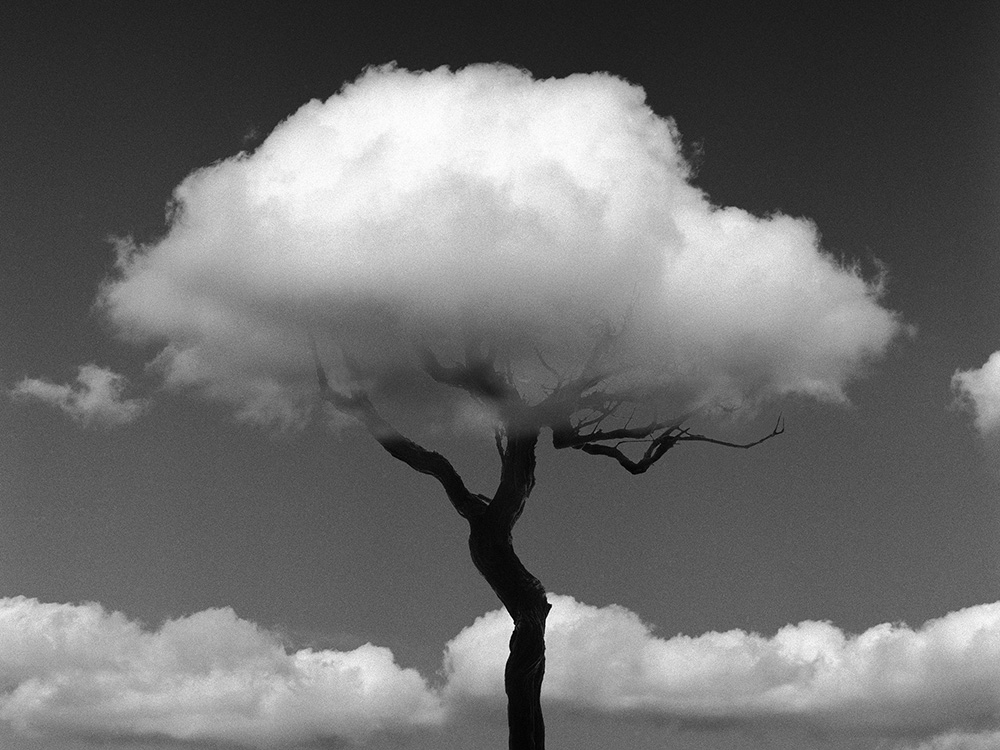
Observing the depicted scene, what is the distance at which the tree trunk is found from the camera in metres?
16.3

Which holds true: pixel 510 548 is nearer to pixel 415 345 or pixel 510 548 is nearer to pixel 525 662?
pixel 525 662

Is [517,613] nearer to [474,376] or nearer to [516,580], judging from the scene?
[516,580]

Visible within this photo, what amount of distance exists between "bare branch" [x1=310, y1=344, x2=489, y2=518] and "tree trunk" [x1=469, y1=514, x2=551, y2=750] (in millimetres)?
284

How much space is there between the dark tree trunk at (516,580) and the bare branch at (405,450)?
10.2 inches

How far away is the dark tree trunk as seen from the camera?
641 inches

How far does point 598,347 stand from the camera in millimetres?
17031

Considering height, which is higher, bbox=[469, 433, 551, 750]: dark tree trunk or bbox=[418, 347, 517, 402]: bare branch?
bbox=[418, 347, 517, 402]: bare branch

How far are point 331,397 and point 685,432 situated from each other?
4099 mm

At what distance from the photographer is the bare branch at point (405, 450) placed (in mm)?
16641

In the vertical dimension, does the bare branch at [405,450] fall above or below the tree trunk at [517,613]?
above

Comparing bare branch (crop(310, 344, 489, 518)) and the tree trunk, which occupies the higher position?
bare branch (crop(310, 344, 489, 518))

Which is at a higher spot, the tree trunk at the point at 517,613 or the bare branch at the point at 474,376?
the bare branch at the point at 474,376

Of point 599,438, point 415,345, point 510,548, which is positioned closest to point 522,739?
point 510,548

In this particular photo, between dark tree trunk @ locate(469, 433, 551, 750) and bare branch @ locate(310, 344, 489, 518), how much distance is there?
258 millimetres
